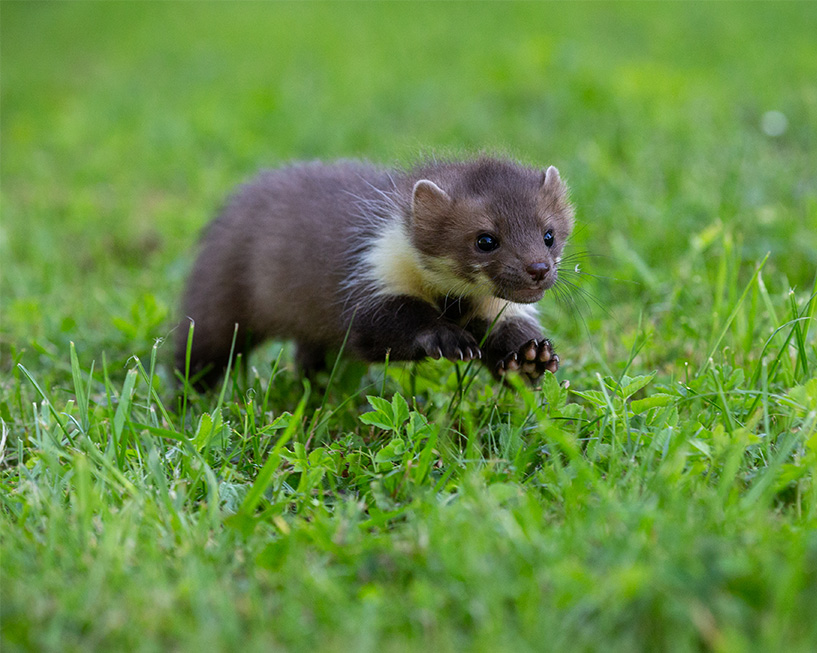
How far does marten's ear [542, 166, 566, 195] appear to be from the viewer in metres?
4.28

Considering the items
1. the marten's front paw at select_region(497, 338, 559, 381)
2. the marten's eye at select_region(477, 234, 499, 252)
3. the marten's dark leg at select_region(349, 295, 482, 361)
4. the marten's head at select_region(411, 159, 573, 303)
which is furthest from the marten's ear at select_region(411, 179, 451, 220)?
the marten's front paw at select_region(497, 338, 559, 381)

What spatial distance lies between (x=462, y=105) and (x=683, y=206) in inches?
153

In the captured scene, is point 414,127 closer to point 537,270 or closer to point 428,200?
point 428,200

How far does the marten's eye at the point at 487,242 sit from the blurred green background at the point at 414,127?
0.97 meters

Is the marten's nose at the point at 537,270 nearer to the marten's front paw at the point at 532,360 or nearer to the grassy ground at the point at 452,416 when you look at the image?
the marten's front paw at the point at 532,360

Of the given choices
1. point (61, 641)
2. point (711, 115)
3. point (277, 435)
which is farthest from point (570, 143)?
point (61, 641)

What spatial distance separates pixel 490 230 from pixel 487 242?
0.19 feet

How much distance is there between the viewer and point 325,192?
494 centimetres

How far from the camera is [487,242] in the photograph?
404 cm

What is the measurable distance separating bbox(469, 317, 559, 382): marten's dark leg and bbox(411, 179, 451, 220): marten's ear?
1.97 ft

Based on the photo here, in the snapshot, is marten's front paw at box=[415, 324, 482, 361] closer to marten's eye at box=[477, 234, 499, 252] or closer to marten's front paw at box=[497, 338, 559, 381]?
marten's front paw at box=[497, 338, 559, 381]

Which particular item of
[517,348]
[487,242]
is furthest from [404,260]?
[517,348]

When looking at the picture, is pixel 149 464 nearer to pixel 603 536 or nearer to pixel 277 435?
pixel 277 435

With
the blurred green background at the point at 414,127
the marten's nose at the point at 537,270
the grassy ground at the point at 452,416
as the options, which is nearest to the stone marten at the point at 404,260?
the marten's nose at the point at 537,270
